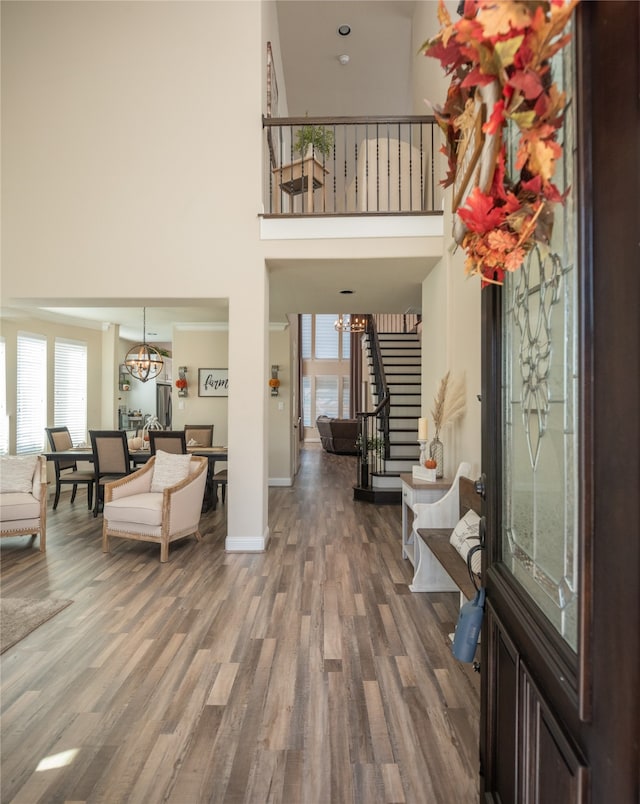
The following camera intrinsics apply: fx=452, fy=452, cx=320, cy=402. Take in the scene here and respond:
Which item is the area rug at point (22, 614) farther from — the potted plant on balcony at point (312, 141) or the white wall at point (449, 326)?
the potted plant on balcony at point (312, 141)

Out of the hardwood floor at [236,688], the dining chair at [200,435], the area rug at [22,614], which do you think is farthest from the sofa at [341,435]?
the area rug at [22,614]

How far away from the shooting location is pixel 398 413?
7.31 metres

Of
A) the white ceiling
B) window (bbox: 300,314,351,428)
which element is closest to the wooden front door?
the white ceiling

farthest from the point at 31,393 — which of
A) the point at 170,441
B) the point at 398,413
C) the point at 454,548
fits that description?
the point at 454,548

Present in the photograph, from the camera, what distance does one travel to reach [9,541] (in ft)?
15.5

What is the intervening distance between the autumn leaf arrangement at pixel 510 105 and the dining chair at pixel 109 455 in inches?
221

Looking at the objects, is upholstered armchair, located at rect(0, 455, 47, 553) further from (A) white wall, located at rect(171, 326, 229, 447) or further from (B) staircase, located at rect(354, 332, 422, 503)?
(B) staircase, located at rect(354, 332, 422, 503)

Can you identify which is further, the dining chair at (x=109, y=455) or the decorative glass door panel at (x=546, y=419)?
the dining chair at (x=109, y=455)

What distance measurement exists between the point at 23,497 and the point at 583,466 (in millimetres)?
5030

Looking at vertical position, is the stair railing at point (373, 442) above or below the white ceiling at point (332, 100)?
below

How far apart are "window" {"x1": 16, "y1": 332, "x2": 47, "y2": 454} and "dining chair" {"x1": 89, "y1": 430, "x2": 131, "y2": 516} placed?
1929 millimetres

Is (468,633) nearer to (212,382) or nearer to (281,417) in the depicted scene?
(281,417)

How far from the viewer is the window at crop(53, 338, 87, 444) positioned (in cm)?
786

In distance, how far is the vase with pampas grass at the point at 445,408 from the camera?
3.92m
